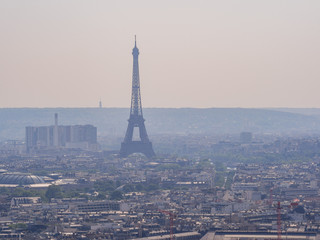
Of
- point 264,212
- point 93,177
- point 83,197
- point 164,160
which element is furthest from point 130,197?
point 164,160

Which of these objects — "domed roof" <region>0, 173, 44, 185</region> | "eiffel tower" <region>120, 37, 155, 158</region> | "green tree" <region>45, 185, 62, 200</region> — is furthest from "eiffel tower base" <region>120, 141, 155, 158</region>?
"green tree" <region>45, 185, 62, 200</region>

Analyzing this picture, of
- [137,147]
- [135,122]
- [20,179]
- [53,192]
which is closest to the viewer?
[53,192]

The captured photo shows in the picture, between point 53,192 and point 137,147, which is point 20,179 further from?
point 137,147

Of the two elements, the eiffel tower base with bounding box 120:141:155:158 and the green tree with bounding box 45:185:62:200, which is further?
the eiffel tower base with bounding box 120:141:155:158

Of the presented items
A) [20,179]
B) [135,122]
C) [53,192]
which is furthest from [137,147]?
[53,192]

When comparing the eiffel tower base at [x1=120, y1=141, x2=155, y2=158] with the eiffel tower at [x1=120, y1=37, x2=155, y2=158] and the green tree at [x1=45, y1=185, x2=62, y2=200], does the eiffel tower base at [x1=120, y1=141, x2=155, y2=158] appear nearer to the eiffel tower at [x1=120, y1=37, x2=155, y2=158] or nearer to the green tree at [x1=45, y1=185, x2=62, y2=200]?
the eiffel tower at [x1=120, y1=37, x2=155, y2=158]

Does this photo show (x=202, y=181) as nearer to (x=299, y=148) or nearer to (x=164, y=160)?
(x=164, y=160)

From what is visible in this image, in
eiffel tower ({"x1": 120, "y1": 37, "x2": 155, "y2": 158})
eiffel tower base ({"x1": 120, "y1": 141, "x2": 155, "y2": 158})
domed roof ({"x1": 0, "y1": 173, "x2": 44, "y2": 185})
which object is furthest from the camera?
eiffel tower base ({"x1": 120, "y1": 141, "x2": 155, "y2": 158})

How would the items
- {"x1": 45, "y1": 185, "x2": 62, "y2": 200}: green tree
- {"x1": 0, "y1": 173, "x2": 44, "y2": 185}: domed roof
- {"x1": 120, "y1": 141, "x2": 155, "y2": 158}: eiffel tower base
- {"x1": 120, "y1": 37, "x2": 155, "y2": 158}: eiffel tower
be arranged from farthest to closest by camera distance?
{"x1": 120, "y1": 141, "x2": 155, "y2": 158}: eiffel tower base < {"x1": 120, "y1": 37, "x2": 155, "y2": 158}: eiffel tower < {"x1": 0, "y1": 173, "x2": 44, "y2": 185}: domed roof < {"x1": 45, "y1": 185, "x2": 62, "y2": 200}: green tree
